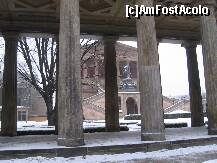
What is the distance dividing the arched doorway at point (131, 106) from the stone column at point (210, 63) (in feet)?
153

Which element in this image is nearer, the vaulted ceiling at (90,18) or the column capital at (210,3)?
the column capital at (210,3)

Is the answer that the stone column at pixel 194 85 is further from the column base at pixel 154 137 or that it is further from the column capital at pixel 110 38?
the column base at pixel 154 137

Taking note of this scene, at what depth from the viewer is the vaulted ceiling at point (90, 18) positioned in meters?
17.9

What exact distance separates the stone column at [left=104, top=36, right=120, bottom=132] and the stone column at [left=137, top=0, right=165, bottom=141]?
23.2 feet

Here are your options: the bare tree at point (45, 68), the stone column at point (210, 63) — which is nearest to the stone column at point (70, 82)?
the stone column at point (210, 63)

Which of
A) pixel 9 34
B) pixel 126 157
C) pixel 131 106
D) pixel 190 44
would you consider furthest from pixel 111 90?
pixel 131 106

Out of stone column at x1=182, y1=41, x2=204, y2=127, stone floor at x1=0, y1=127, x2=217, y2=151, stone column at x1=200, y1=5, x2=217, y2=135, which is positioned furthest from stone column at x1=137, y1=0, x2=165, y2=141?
stone column at x1=182, y1=41, x2=204, y2=127

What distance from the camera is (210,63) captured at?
611 inches

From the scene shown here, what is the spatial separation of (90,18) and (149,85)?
8056mm

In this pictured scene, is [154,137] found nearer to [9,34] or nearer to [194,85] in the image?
[9,34]

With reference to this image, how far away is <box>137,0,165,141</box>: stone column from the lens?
1302cm

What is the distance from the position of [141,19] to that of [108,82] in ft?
24.5

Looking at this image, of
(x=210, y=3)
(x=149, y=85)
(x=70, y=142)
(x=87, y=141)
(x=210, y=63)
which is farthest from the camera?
(x=210, y=3)

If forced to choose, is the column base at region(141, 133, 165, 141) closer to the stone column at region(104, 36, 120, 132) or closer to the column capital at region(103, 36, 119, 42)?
the stone column at region(104, 36, 120, 132)
